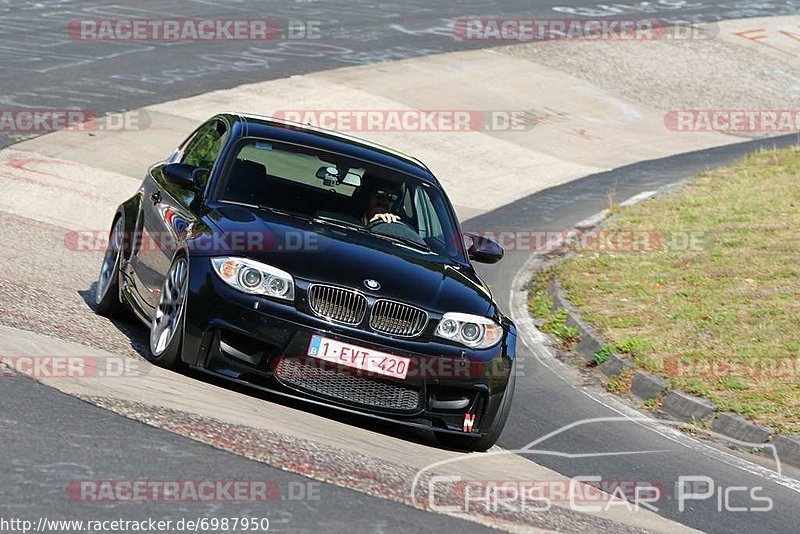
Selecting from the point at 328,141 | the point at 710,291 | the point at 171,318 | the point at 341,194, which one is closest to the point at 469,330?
the point at 341,194

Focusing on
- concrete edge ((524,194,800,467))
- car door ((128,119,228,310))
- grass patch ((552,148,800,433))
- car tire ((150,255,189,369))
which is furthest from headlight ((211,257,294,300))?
grass patch ((552,148,800,433))

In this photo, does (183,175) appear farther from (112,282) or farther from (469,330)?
(469,330)

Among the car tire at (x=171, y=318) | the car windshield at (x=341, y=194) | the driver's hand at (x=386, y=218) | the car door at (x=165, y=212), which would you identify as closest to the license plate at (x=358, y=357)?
the car tire at (x=171, y=318)

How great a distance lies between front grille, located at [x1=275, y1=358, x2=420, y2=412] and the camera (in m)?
7.47

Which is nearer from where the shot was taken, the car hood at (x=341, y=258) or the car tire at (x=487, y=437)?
the car hood at (x=341, y=258)

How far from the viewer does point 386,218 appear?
346 inches

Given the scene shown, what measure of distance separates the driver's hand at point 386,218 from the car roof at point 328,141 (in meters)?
0.46

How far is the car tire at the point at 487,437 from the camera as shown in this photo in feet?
26.1

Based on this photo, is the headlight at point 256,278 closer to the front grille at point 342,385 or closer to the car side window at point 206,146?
the front grille at point 342,385

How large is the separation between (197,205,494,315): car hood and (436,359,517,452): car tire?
1.70 ft

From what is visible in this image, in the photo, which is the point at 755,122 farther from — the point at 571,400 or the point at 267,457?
the point at 267,457

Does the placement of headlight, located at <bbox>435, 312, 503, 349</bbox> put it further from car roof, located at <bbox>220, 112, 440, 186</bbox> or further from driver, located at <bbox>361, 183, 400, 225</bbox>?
car roof, located at <bbox>220, 112, 440, 186</bbox>

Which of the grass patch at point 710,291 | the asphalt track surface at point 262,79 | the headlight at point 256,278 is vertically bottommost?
the grass patch at point 710,291

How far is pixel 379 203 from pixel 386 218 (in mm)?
133
